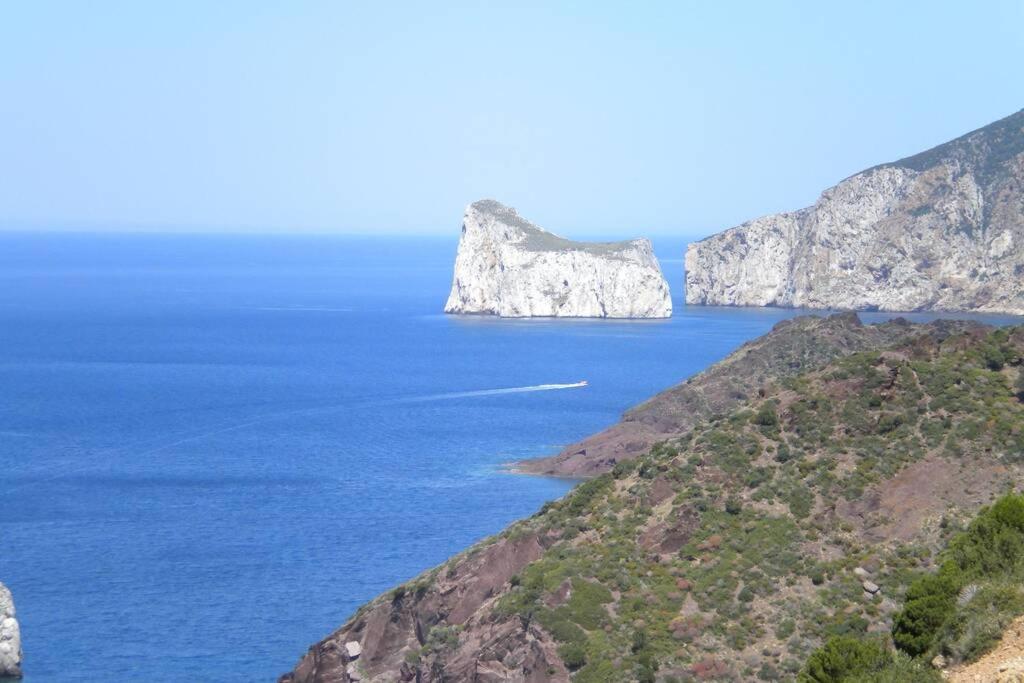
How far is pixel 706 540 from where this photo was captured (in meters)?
45.1

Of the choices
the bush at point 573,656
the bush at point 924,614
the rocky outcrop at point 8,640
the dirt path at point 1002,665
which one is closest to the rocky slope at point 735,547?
the bush at point 573,656

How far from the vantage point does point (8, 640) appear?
168 ft

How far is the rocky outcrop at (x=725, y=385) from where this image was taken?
94.7 metres

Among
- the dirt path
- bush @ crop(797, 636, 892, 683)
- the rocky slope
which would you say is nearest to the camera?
the dirt path

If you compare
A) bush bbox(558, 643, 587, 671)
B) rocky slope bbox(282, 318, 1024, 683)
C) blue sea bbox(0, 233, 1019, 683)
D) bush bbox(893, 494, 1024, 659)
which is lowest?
blue sea bbox(0, 233, 1019, 683)

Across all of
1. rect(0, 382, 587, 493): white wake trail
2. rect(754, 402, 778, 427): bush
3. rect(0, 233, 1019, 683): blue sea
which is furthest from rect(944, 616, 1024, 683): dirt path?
rect(0, 382, 587, 493): white wake trail

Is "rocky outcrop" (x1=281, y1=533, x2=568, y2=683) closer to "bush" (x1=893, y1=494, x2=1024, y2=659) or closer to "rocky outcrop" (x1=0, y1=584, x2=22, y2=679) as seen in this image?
"rocky outcrop" (x1=0, y1=584, x2=22, y2=679)

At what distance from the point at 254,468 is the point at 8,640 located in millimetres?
41946

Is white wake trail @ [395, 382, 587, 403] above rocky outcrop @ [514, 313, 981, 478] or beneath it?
beneath

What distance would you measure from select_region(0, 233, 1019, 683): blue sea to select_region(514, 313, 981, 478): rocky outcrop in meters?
4.53

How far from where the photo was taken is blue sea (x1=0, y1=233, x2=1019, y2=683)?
58.5 m

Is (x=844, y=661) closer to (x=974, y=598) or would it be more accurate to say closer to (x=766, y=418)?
(x=974, y=598)

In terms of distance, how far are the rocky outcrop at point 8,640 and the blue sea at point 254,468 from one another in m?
0.74

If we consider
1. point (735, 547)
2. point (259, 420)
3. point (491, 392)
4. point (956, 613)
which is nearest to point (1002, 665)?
point (956, 613)
